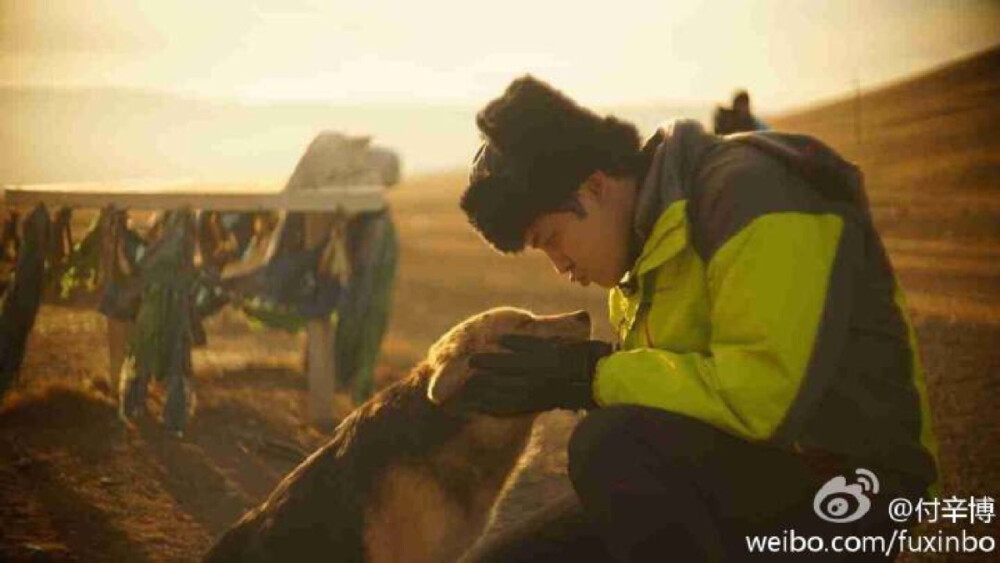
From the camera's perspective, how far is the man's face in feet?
7.63

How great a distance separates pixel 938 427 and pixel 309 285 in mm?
3053

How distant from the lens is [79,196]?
518 centimetres

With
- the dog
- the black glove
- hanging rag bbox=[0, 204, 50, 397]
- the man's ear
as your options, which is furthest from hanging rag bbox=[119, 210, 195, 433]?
the man's ear

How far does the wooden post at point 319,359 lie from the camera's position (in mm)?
5383

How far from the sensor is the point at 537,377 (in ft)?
7.79

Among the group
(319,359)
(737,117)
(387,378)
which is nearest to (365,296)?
(319,359)

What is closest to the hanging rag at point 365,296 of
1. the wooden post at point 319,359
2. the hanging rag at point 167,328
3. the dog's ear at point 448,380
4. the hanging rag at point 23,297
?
the wooden post at point 319,359

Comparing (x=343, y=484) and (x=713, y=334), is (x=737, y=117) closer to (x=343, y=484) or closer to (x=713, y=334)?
(x=343, y=484)

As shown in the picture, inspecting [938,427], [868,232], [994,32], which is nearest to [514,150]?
[868,232]

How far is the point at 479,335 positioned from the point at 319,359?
103 inches

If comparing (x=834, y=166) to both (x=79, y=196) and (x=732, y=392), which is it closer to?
(x=732, y=392)

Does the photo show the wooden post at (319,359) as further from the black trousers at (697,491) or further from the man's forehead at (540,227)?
the black trousers at (697,491)

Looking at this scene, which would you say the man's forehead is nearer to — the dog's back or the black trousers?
the black trousers

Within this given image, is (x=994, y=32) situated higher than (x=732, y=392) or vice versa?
(x=994, y=32)
